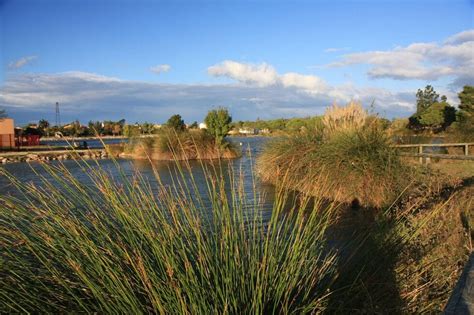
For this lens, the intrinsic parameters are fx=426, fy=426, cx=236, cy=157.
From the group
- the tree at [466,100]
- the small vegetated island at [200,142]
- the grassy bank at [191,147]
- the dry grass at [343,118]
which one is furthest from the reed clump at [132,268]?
the tree at [466,100]

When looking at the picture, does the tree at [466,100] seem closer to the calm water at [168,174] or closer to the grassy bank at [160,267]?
the calm water at [168,174]

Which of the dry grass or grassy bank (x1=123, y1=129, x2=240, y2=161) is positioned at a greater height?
the dry grass

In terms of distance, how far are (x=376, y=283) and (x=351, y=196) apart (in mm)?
6546

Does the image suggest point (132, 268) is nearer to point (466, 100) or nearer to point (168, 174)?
point (168, 174)

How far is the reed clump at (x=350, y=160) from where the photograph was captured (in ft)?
30.7

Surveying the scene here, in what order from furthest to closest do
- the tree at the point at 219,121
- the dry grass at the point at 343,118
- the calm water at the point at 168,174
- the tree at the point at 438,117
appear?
the tree at the point at 438,117 < the tree at the point at 219,121 < the dry grass at the point at 343,118 < the calm water at the point at 168,174

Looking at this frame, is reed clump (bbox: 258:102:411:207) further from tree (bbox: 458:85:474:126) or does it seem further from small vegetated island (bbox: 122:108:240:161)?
tree (bbox: 458:85:474:126)

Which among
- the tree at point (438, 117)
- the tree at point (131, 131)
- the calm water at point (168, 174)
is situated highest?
the tree at point (438, 117)

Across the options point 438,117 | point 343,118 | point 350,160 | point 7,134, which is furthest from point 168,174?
point 438,117

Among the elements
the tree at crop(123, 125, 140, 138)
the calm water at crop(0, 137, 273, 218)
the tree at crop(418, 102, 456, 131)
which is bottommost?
the calm water at crop(0, 137, 273, 218)

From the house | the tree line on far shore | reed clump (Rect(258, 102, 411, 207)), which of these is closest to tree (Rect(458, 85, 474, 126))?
the tree line on far shore

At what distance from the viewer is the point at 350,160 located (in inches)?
390

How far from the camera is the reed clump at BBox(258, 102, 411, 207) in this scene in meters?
9.36

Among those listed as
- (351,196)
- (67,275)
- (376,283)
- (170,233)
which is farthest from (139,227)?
(351,196)
